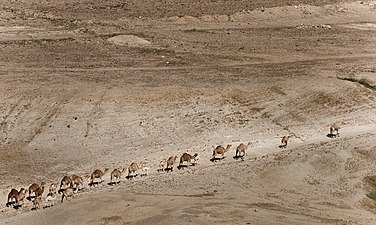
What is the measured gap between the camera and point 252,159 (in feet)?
82.2

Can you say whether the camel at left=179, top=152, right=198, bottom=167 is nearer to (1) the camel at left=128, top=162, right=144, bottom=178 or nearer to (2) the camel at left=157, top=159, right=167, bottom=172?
(2) the camel at left=157, top=159, right=167, bottom=172

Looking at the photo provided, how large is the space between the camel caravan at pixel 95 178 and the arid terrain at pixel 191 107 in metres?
0.28

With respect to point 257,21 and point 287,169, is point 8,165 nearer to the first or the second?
point 287,169

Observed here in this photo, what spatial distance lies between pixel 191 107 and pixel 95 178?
8.40m

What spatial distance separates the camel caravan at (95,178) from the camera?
21.1 meters

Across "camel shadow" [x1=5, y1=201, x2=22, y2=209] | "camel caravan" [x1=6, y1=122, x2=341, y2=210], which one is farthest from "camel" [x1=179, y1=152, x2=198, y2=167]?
"camel shadow" [x1=5, y1=201, x2=22, y2=209]

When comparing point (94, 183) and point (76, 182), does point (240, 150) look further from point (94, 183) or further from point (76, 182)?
point (76, 182)

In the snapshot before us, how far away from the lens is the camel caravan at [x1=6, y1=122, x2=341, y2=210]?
2108cm

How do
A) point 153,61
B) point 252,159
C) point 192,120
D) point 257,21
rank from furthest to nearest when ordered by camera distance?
point 257,21 < point 153,61 < point 192,120 < point 252,159

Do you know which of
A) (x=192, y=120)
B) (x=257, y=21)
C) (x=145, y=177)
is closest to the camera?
(x=145, y=177)

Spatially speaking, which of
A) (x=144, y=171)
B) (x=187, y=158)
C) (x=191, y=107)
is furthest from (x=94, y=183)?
(x=191, y=107)

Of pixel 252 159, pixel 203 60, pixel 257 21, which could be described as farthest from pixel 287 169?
pixel 257 21

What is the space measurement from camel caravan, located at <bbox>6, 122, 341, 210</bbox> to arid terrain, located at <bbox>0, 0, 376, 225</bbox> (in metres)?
0.28

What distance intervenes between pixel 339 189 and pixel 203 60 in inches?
581
